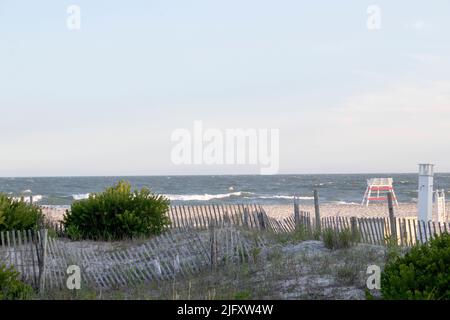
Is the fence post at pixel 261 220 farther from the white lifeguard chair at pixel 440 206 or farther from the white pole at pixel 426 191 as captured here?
the white lifeguard chair at pixel 440 206

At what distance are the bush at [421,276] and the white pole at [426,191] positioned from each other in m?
10.1

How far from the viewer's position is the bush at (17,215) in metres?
Answer: 14.7

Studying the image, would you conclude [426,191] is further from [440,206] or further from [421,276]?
[421,276]

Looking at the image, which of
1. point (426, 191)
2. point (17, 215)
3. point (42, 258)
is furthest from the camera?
point (426, 191)

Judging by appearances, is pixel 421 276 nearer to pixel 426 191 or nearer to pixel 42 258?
pixel 42 258

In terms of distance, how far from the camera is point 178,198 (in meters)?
60.5

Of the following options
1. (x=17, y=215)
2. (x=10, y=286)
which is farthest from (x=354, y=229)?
(x=17, y=215)

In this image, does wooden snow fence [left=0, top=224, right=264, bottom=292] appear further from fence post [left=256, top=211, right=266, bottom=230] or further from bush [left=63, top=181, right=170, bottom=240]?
fence post [left=256, top=211, right=266, bottom=230]

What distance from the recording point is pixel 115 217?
15.8 meters

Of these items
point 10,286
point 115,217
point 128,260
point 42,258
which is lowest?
point 128,260

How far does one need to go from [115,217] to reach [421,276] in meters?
10.6

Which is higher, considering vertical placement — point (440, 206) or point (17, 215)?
point (17, 215)

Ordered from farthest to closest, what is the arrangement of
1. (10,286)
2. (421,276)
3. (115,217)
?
(115,217) → (10,286) → (421,276)

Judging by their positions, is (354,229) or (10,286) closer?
(10,286)
